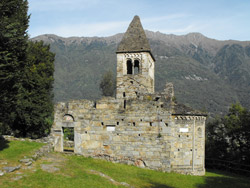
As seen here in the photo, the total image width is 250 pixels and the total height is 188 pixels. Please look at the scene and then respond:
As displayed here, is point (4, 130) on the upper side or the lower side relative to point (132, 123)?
lower

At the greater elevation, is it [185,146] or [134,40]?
[134,40]

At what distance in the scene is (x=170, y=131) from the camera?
57.7 feet

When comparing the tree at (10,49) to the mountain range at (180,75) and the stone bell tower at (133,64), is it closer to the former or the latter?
the stone bell tower at (133,64)

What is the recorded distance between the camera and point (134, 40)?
98.3 ft

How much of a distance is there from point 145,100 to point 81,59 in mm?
159323

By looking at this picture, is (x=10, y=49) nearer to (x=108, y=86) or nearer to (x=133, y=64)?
(x=133, y=64)

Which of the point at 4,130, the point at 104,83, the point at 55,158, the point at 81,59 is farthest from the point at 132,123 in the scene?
the point at 81,59

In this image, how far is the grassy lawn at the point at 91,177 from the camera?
1102cm

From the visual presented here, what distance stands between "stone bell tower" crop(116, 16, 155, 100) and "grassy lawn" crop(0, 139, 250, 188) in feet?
39.8

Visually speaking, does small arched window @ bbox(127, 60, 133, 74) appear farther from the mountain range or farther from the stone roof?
the mountain range

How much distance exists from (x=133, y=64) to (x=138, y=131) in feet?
41.7

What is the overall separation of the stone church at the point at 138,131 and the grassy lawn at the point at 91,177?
0.89 metres

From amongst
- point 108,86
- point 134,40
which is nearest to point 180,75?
point 108,86

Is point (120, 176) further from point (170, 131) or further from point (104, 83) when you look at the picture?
point (104, 83)
